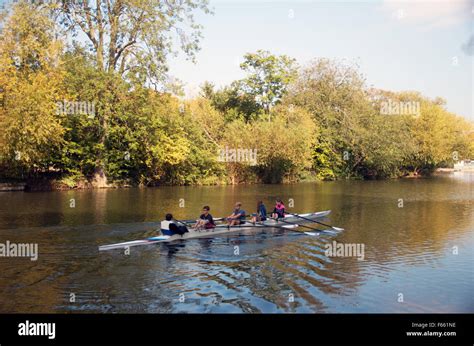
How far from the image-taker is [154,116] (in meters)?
43.8

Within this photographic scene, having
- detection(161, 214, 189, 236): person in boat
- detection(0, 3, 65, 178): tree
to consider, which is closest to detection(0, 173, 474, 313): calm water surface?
detection(161, 214, 189, 236): person in boat

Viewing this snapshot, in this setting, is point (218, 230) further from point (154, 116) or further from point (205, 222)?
point (154, 116)

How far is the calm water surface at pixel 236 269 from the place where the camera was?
11055 millimetres

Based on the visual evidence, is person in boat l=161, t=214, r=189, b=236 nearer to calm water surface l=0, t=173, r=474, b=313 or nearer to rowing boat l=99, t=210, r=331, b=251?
rowing boat l=99, t=210, r=331, b=251

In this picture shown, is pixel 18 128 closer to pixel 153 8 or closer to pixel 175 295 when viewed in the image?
pixel 153 8

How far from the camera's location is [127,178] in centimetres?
4634

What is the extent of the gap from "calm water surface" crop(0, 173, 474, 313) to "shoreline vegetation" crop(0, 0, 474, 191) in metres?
15.4

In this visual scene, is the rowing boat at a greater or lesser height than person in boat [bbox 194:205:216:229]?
lesser

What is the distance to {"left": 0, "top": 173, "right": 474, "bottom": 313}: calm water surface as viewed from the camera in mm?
11055

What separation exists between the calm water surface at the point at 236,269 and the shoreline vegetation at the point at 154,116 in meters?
15.4

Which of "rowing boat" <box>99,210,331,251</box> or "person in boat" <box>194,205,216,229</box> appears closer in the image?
"rowing boat" <box>99,210,331,251</box>

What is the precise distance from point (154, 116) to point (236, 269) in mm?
31782

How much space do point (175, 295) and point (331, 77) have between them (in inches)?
2150

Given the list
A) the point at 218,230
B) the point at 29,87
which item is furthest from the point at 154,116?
the point at 218,230
